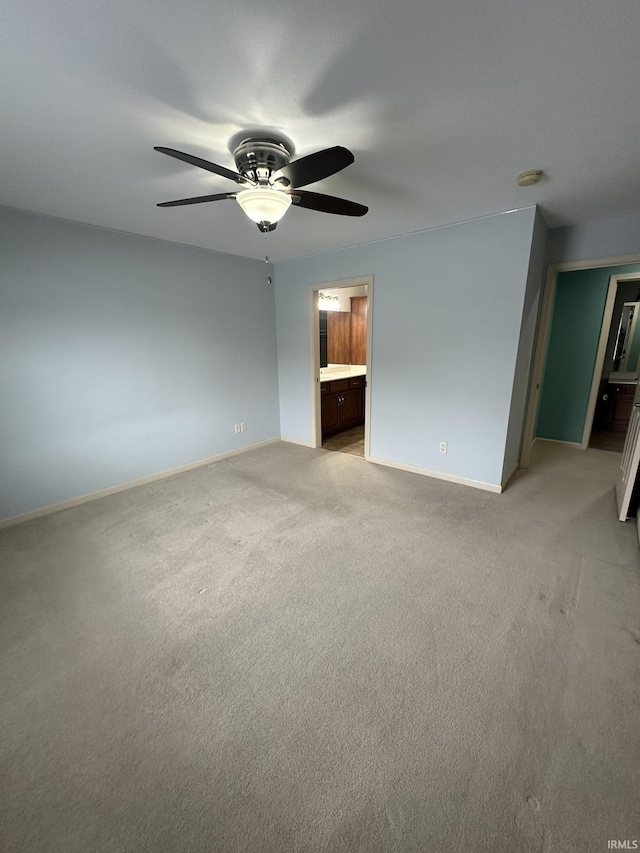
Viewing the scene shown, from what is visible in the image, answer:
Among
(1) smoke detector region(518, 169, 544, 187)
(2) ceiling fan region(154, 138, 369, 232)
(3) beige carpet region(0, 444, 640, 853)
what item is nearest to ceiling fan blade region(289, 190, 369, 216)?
(2) ceiling fan region(154, 138, 369, 232)

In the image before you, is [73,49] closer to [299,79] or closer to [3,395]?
[299,79]

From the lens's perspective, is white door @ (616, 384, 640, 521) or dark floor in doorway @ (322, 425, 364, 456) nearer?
white door @ (616, 384, 640, 521)

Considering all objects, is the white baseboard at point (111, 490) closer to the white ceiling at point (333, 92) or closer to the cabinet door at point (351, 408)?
the cabinet door at point (351, 408)

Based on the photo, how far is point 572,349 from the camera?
4.23 metres

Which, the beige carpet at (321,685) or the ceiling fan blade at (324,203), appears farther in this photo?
the ceiling fan blade at (324,203)

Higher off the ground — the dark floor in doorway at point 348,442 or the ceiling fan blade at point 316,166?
the ceiling fan blade at point 316,166

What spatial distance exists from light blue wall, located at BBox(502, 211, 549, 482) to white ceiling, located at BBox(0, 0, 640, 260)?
2.04ft

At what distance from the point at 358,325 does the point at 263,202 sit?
440 centimetres

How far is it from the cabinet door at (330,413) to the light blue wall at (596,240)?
9.43ft

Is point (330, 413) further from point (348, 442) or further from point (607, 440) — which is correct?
point (607, 440)

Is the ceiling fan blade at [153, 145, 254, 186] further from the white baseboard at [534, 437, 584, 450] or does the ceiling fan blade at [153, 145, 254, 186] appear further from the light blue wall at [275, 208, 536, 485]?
the white baseboard at [534, 437, 584, 450]

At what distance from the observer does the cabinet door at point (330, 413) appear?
4.75m

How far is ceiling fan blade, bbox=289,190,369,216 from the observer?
1.70m

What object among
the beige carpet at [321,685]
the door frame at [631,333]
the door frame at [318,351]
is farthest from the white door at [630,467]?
the door frame at [631,333]
